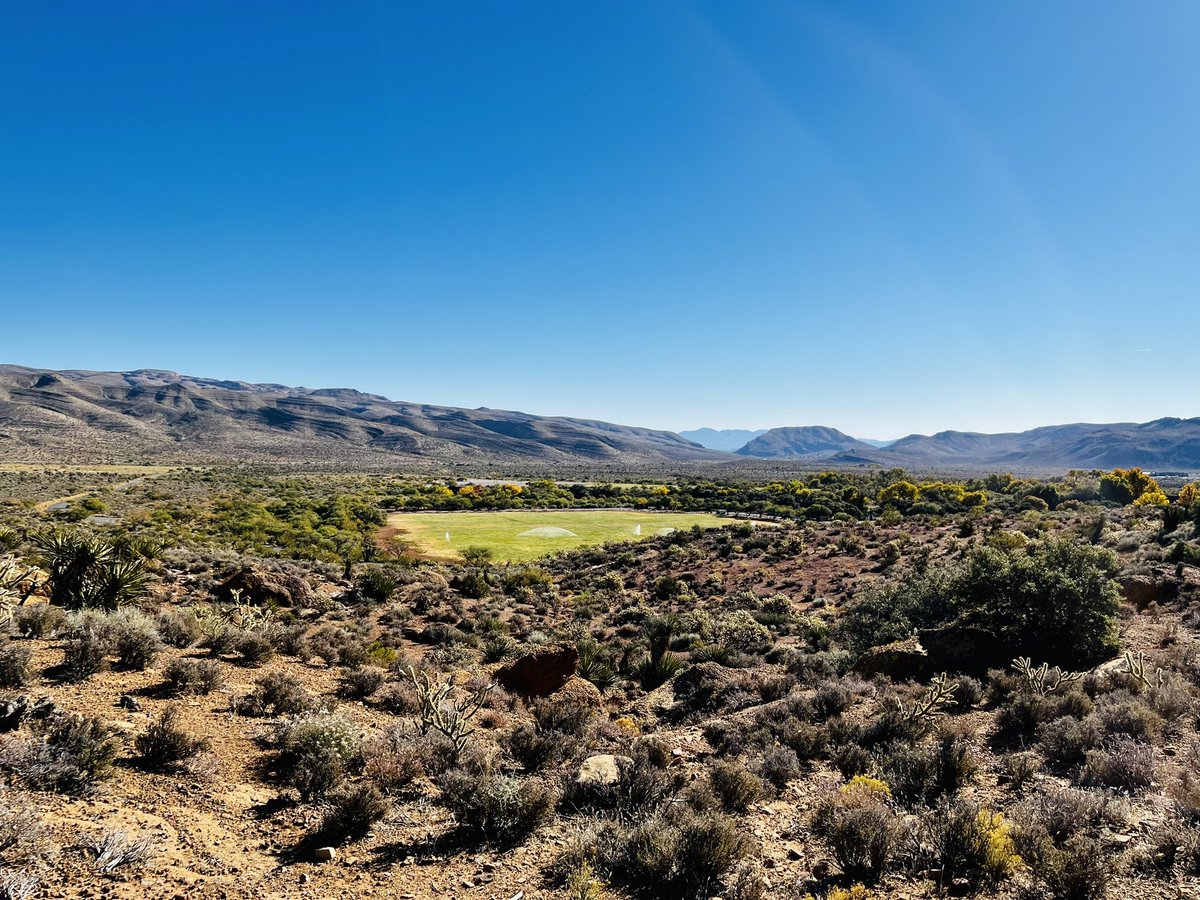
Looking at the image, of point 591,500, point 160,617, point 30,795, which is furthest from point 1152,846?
Answer: point 591,500

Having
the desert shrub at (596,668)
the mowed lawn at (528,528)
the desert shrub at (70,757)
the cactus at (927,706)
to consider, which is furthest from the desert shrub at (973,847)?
the mowed lawn at (528,528)

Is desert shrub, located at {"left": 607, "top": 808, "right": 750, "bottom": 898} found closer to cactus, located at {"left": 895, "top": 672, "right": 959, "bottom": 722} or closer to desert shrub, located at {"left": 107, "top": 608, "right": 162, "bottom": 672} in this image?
cactus, located at {"left": 895, "top": 672, "right": 959, "bottom": 722}

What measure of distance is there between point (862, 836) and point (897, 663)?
7.73 metres

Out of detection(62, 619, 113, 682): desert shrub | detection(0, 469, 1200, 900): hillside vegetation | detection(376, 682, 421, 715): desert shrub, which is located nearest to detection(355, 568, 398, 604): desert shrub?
detection(0, 469, 1200, 900): hillside vegetation

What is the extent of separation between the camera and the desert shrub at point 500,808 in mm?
5734

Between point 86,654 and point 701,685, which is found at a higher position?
point 86,654

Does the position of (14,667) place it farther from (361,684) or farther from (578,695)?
(578,695)

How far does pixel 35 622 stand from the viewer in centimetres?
952

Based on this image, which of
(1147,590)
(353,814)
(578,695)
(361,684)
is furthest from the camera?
(1147,590)

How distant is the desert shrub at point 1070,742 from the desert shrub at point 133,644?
1338cm

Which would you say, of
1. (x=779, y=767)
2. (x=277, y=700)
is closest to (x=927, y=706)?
(x=779, y=767)

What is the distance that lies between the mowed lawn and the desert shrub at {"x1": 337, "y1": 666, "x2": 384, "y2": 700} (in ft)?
76.7

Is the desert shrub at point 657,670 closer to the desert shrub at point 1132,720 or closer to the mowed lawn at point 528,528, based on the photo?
the desert shrub at point 1132,720

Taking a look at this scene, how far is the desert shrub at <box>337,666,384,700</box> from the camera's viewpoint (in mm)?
10180
